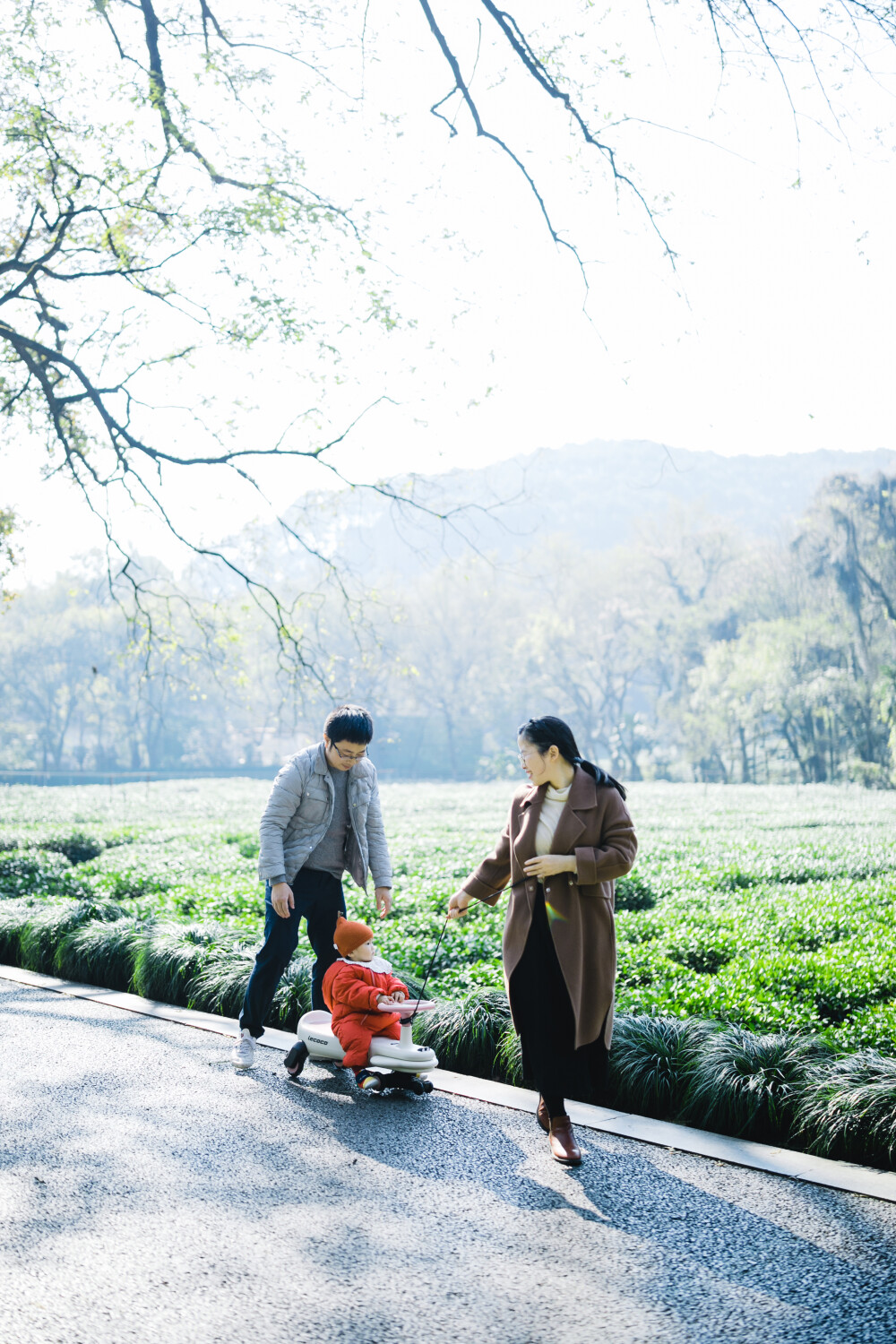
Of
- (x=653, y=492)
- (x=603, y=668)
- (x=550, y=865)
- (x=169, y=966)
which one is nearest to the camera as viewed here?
(x=550, y=865)

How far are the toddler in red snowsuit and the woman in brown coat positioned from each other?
84 centimetres

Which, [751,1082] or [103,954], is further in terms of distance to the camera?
[103,954]

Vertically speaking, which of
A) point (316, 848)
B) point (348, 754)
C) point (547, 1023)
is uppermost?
point (348, 754)

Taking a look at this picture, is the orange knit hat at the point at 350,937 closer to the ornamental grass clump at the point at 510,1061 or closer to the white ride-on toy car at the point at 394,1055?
the white ride-on toy car at the point at 394,1055

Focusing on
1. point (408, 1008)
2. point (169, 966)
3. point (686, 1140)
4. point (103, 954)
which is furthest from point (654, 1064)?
point (103, 954)

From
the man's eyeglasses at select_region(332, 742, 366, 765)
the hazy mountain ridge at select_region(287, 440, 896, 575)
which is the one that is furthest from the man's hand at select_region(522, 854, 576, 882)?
the hazy mountain ridge at select_region(287, 440, 896, 575)

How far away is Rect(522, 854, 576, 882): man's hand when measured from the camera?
400 cm

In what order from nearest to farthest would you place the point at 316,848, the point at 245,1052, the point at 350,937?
the point at 350,937
the point at 245,1052
the point at 316,848

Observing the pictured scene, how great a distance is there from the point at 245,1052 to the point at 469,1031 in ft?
3.44

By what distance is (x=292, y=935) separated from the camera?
524 centimetres

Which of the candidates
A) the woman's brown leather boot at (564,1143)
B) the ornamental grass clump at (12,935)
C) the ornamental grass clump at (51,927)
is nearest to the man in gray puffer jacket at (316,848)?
the woman's brown leather boot at (564,1143)

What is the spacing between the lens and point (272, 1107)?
15.1 ft

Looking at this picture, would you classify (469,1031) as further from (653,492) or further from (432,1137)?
(653,492)

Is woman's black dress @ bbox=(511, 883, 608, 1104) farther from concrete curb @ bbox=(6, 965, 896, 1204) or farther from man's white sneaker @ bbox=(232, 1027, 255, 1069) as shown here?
man's white sneaker @ bbox=(232, 1027, 255, 1069)
